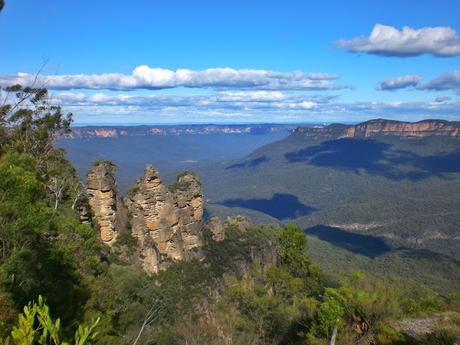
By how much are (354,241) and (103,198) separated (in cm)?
9865

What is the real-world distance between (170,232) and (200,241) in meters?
5.58

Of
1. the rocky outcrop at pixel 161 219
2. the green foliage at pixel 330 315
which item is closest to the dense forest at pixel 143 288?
the green foliage at pixel 330 315

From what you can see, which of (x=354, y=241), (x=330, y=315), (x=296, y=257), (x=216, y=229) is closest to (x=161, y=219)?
(x=216, y=229)

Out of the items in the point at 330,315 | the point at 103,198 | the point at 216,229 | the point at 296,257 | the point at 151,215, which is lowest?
the point at 296,257

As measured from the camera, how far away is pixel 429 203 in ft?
561

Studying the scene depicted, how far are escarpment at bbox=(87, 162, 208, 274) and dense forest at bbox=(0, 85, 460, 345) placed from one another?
1.53 metres

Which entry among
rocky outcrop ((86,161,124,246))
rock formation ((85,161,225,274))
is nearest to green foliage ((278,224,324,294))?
rock formation ((85,161,225,274))

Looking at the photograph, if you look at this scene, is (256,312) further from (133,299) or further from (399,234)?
(399,234)

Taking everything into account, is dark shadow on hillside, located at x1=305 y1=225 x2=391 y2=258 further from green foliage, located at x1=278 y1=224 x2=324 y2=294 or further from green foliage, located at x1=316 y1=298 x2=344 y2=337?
green foliage, located at x1=316 y1=298 x2=344 y2=337

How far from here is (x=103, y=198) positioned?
4359 cm

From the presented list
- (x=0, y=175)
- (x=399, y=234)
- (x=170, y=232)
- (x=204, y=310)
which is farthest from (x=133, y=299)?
(x=399, y=234)

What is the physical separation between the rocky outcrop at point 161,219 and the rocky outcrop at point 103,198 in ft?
9.97

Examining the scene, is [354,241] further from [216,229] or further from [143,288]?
[143,288]

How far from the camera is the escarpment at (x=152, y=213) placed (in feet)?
143
